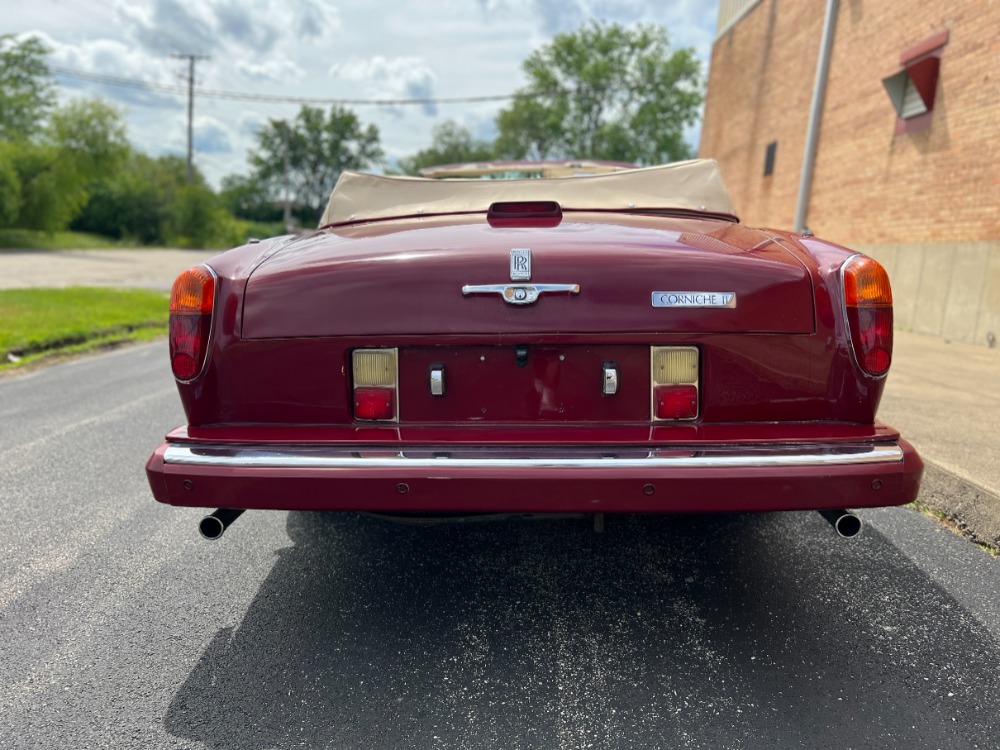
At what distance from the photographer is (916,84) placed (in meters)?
9.12

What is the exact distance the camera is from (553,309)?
2.08 metres

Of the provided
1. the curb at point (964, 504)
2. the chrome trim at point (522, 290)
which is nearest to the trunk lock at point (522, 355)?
the chrome trim at point (522, 290)

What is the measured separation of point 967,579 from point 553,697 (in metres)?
1.71

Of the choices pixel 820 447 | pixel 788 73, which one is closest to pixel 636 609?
pixel 820 447

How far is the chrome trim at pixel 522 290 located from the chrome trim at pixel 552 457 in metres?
0.43

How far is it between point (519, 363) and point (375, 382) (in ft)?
1.44

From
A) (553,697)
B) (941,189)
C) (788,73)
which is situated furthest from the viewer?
(788,73)

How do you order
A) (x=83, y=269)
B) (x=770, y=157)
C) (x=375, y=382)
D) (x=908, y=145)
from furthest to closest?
1. (x=83, y=269)
2. (x=770, y=157)
3. (x=908, y=145)
4. (x=375, y=382)

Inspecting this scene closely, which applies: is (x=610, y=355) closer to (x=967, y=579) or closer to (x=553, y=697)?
(x=553, y=697)

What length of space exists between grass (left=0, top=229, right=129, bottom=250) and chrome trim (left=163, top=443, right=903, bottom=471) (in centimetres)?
3176

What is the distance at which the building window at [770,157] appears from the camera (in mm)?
14938

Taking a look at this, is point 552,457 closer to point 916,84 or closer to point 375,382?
point 375,382

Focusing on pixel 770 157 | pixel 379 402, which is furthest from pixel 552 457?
pixel 770 157

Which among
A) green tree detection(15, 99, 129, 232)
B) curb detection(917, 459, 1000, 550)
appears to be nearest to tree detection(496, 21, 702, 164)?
green tree detection(15, 99, 129, 232)
